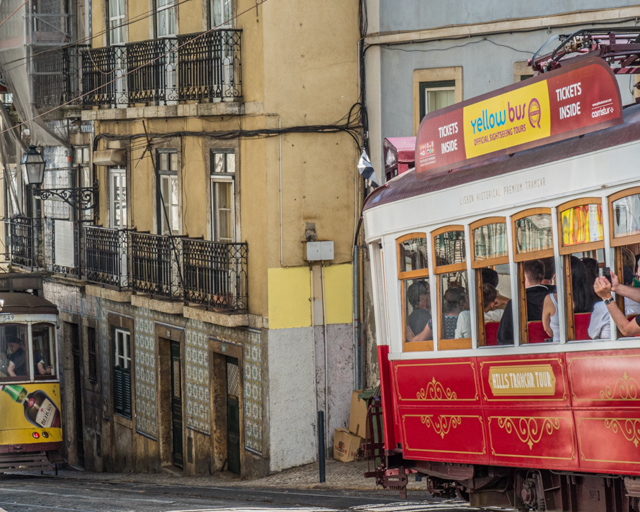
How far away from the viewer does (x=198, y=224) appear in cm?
2053

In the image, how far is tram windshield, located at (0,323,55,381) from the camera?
2219 centimetres

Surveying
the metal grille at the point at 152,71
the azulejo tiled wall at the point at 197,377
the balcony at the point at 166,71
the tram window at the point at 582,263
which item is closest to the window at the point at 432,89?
the balcony at the point at 166,71

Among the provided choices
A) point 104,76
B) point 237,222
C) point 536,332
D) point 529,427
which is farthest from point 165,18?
point 529,427

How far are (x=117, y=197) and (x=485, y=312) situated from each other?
1486 centimetres

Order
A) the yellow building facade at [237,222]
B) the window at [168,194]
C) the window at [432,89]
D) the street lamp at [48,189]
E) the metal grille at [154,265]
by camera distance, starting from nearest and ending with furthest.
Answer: the window at [432,89] < the yellow building facade at [237,222] < the metal grille at [154,265] < the window at [168,194] < the street lamp at [48,189]

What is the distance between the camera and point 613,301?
8547mm

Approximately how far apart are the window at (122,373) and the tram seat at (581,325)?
15211mm

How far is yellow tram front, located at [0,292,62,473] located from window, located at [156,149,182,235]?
2.61 m

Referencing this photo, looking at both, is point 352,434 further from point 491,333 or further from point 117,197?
point 491,333

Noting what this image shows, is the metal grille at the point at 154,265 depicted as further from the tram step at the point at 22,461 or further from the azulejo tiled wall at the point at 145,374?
the tram step at the point at 22,461

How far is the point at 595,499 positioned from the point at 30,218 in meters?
19.9

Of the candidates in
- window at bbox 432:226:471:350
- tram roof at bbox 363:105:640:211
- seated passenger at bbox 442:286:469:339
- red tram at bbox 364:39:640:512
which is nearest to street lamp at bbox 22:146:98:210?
tram roof at bbox 363:105:640:211

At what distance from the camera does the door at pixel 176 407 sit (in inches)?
858

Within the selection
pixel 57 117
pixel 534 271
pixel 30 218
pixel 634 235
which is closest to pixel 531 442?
pixel 534 271
